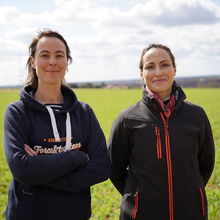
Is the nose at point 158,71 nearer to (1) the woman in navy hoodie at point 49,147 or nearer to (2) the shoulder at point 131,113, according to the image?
(2) the shoulder at point 131,113

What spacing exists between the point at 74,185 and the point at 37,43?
56.3 inches

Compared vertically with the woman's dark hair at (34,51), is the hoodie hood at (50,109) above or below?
below

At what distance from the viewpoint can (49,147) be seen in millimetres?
2668

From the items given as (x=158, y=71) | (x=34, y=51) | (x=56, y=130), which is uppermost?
(x=34, y=51)

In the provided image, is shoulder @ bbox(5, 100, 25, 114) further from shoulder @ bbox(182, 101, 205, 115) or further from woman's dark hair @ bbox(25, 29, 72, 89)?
shoulder @ bbox(182, 101, 205, 115)

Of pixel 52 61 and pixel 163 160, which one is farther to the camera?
pixel 163 160

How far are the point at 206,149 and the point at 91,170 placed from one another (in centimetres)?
142

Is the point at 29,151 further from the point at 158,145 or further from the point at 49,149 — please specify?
the point at 158,145

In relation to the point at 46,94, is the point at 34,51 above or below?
above

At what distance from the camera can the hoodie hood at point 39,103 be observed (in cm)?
270

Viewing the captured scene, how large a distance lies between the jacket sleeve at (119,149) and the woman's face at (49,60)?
34.3 inches

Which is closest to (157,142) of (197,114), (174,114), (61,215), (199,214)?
(174,114)

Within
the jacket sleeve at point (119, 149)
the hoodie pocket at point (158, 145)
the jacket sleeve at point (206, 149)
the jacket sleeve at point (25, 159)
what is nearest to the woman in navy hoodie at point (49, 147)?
the jacket sleeve at point (25, 159)

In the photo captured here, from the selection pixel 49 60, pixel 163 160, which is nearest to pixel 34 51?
pixel 49 60
